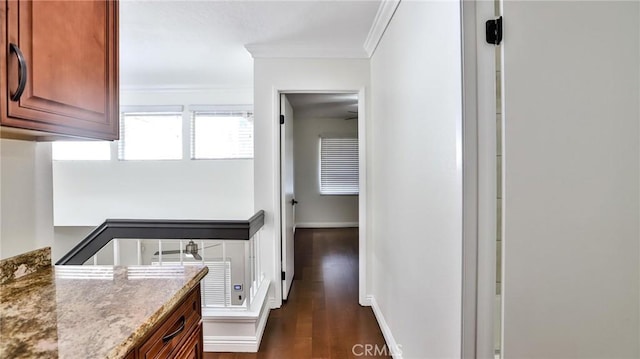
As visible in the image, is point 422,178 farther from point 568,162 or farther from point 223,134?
point 223,134

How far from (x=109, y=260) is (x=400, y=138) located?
4589mm

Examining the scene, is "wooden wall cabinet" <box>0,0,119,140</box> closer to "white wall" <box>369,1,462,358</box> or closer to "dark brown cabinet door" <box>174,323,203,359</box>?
"dark brown cabinet door" <box>174,323,203,359</box>

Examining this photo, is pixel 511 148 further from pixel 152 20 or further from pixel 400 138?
pixel 152 20

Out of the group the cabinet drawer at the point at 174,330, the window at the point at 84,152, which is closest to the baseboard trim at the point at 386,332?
the cabinet drawer at the point at 174,330

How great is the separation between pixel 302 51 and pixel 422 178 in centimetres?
191

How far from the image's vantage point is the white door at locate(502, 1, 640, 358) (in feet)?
3.50

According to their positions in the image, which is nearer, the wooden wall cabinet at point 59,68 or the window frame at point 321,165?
the wooden wall cabinet at point 59,68

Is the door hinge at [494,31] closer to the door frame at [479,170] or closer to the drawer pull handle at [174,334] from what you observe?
the door frame at [479,170]

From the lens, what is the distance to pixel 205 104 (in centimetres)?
461

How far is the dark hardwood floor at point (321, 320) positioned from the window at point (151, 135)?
2.51 metres

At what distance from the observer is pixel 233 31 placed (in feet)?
8.54

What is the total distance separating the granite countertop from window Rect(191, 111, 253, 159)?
11.4 ft

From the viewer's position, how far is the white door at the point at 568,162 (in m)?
1.07

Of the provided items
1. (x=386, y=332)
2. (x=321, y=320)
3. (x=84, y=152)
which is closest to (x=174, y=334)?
(x=386, y=332)
